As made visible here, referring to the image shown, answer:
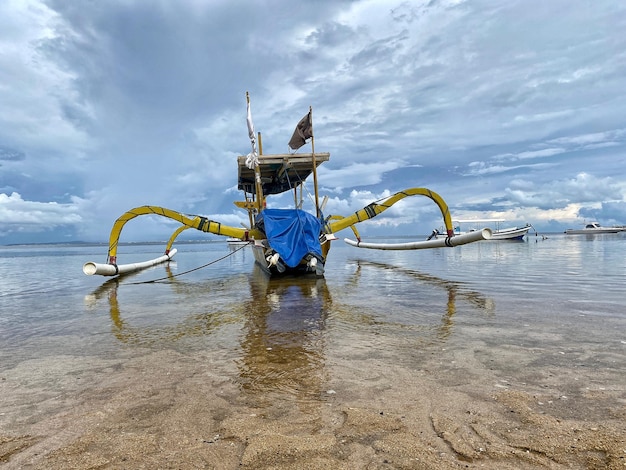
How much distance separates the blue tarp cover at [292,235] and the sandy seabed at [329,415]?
28.5ft

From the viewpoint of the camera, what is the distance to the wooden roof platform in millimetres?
15914

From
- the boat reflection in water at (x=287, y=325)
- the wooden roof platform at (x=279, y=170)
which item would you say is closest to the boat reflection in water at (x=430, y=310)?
the boat reflection in water at (x=287, y=325)

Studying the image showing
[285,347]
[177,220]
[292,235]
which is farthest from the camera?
[177,220]

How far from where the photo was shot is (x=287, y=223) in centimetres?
1334

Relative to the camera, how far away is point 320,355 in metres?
4.29

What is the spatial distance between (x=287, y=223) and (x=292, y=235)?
575 mm

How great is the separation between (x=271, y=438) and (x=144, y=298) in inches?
334

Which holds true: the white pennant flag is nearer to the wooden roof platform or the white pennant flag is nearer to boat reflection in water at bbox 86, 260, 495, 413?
the wooden roof platform

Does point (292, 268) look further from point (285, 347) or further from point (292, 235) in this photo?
point (285, 347)

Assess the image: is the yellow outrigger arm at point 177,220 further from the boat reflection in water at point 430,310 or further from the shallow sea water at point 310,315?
the boat reflection in water at point 430,310

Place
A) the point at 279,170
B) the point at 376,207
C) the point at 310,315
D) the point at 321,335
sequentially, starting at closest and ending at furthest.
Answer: the point at 321,335 → the point at 310,315 → the point at 376,207 → the point at 279,170

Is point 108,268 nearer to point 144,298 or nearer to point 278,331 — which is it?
point 144,298

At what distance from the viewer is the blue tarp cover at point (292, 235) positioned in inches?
504

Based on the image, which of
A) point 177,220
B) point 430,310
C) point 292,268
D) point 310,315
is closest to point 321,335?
point 310,315
